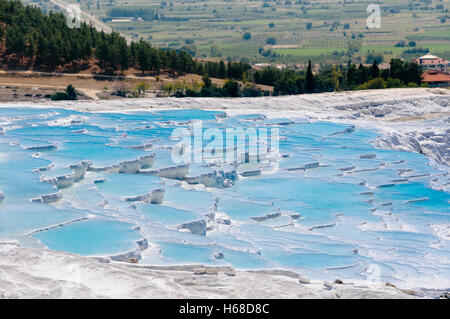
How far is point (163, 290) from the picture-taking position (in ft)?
34.7

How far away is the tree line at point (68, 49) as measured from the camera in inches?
1645

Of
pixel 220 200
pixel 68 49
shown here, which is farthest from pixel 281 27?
pixel 220 200

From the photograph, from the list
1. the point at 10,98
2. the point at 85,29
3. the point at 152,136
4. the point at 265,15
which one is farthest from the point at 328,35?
the point at 152,136

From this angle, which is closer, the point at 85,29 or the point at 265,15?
the point at 85,29

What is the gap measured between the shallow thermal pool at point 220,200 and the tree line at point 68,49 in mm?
14275

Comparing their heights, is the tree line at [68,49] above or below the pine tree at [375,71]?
above

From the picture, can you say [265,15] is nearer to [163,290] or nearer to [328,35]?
[328,35]

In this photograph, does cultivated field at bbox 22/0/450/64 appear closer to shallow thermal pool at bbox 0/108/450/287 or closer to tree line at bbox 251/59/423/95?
tree line at bbox 251/59/423/95

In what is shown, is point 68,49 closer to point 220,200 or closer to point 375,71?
point 375,71

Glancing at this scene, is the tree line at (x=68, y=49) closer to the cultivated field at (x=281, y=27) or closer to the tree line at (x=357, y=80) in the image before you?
the tree line at (x=357, y=80)

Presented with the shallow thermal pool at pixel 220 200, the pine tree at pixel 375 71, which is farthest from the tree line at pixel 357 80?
the shallow thermal pool at pixel 220 200

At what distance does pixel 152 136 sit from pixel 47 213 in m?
10.6

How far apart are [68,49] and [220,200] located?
25.1 meters
